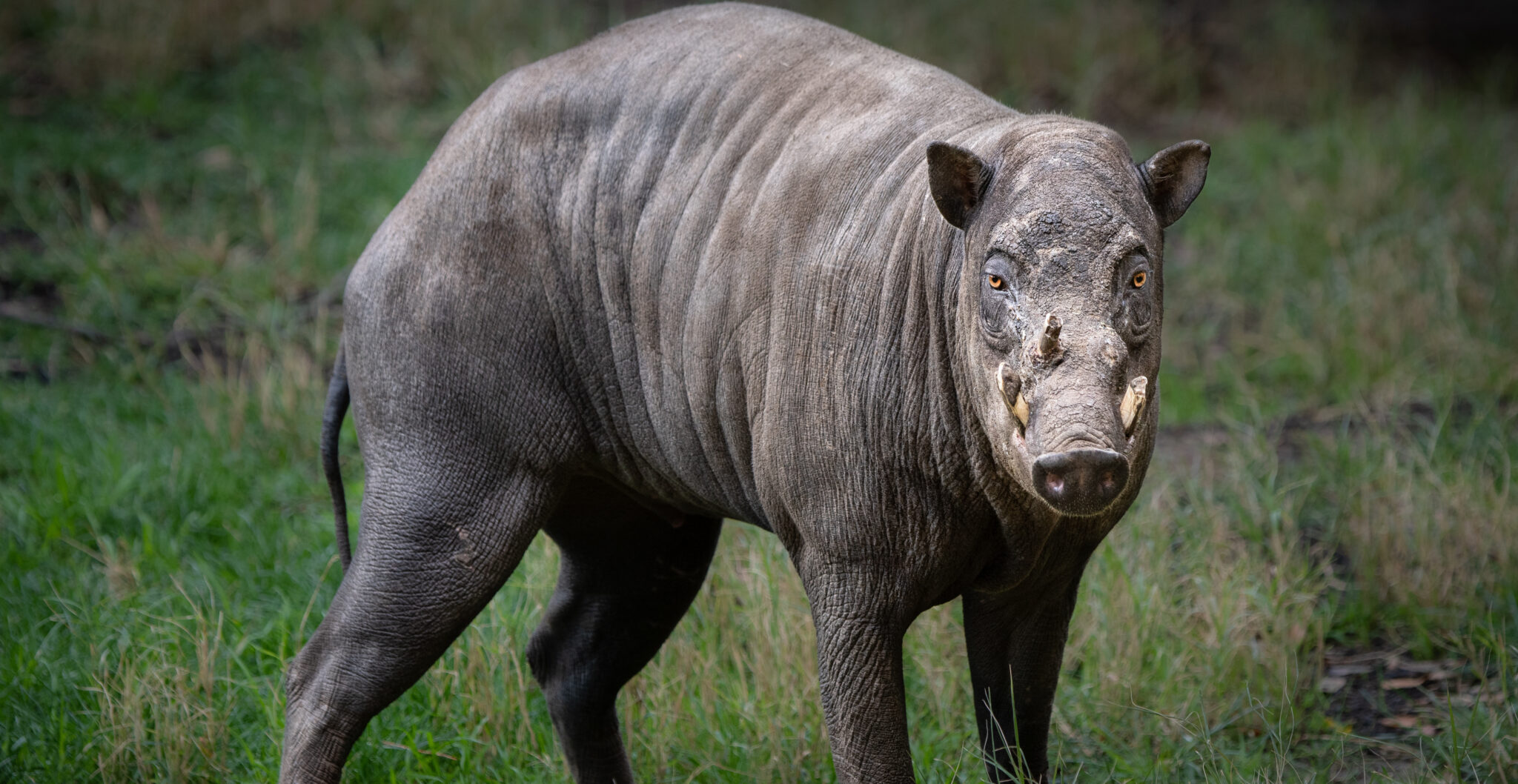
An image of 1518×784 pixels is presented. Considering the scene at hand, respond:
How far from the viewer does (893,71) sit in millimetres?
3236

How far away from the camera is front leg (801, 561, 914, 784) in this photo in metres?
2.88

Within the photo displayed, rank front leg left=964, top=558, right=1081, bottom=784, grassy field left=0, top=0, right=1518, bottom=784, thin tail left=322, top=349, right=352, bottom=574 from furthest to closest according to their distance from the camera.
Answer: grassy field left=0, top=0, right=1518, bottom=784 < thin tail left=322, top=349, right=352, bottom=574 < front leg left=964, top=558, right=1081, bottom=784

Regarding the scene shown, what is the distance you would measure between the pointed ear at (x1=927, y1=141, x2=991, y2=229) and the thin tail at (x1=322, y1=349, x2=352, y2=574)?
6.41 ft

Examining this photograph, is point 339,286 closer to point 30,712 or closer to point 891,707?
point 30,712

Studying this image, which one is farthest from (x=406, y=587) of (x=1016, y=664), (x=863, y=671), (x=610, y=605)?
(x=1016, y=664)

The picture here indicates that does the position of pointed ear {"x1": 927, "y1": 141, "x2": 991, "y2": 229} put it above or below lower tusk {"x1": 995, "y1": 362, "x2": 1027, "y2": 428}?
above

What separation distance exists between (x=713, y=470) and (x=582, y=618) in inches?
36.1

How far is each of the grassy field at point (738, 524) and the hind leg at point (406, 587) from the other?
1.88 ft

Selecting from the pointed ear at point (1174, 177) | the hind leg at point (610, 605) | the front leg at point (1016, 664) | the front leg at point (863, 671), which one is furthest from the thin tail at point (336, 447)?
the pointed ear at point (1174, 177)

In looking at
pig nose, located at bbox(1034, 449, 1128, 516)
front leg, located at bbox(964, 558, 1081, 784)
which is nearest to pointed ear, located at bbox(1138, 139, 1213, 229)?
pig nose, located at bbox(1034, 449, 1128, 516)

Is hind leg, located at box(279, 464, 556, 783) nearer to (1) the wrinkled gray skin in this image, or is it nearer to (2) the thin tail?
(1) the wrinkled gray skin

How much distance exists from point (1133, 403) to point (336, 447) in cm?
238

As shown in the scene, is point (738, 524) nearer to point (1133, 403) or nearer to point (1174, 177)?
point (1174, 177)

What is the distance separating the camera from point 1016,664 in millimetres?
3186
